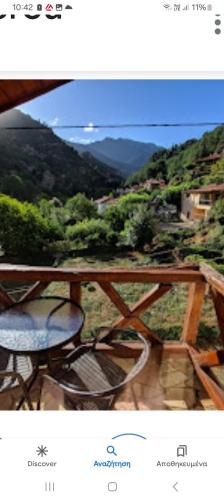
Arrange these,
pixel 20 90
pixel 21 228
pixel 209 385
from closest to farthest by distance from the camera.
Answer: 1. pixel 20 90
2. pixel 209 385
3. pixel 21 228

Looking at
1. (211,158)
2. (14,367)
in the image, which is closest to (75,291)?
(14,367)

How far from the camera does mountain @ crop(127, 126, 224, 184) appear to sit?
6735mm

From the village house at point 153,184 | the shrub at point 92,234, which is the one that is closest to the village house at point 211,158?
the village house at point 153,184

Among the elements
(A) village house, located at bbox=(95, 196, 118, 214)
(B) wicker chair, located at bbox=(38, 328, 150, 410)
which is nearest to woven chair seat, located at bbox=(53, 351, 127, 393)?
(B) wicker chair, located at bbox=(38, 328, 150, 410)

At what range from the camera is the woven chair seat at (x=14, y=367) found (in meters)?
1.22

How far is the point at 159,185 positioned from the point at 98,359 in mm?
7475

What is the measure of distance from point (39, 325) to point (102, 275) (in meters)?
0.50

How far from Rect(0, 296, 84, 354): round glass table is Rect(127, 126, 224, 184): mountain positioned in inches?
237

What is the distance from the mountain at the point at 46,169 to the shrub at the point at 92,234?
992mm

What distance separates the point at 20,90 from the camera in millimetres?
1372
